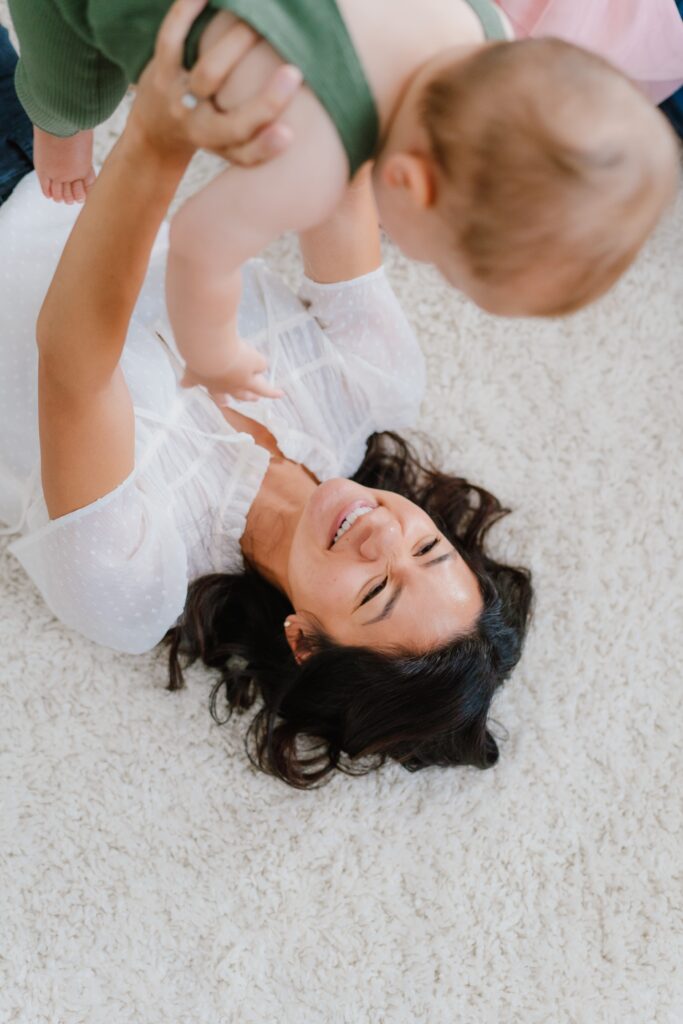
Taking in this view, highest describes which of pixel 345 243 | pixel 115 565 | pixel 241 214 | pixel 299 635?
pixel 241 214

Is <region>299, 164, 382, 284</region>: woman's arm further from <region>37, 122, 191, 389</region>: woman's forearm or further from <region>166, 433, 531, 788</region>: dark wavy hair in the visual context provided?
<region>37, 122, 191, 389</region>: woman's forearm

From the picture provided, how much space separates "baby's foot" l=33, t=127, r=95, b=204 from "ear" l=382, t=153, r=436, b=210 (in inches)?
20.1

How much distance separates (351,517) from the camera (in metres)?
1.02

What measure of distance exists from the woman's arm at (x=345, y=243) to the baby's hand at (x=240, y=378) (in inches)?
14.0

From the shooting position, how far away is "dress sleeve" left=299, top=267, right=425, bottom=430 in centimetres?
113

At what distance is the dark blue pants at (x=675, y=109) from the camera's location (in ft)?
4.26

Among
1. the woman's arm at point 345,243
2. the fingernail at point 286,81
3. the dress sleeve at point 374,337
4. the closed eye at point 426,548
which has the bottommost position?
the closed eye at point 426,548

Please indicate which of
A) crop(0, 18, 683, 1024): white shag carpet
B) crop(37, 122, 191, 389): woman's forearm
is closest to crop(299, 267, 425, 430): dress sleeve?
crop(0, 18, 683, 1024): white shag carpet

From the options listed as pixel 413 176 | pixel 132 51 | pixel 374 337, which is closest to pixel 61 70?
pixel 132 51

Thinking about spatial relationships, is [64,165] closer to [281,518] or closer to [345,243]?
[345,243]

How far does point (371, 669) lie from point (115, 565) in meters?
0.29

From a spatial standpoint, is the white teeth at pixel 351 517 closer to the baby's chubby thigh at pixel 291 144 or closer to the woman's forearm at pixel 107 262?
the woman's forearm at pixel 107 262

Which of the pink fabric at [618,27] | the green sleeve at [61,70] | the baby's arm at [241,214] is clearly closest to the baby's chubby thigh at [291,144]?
the baby's arm at [241,214]

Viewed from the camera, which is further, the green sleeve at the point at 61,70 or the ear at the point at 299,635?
the ear at the point at 299,635
